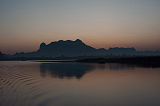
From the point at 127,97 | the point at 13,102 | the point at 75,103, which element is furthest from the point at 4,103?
the point at 127,97

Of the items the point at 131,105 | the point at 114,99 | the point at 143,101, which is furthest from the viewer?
the point at 114,99

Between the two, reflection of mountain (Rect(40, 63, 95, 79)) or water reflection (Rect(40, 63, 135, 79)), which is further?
water reflection (Rect(40, 63, 135, 79))

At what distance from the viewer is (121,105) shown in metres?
11.3

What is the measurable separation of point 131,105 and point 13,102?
892cm

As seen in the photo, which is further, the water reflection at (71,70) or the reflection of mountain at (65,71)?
the water reflection at (71,70)

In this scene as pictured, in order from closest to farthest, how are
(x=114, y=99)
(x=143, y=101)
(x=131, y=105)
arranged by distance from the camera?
1. (x=131, y=105)
2. (x=143, y=101)
3. (x=114, y=99)

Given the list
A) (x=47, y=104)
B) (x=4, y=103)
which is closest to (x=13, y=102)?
(x=4, y=103)

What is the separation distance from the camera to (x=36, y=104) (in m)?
11.3

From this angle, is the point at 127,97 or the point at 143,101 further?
the point at 127,97

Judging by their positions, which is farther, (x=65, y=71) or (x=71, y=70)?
(x=71, y=70)

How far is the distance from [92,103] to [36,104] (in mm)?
4219

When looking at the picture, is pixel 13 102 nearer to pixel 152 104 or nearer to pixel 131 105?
pixel 131 105

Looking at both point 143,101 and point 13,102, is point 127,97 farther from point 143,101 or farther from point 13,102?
point 13,102

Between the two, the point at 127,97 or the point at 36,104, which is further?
the point at 127,97
